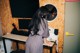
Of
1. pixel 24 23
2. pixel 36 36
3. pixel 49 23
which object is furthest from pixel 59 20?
pixel 24 23

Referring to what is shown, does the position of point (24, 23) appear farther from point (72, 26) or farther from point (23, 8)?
point (72, 26)

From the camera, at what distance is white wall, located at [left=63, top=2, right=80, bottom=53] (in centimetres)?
283

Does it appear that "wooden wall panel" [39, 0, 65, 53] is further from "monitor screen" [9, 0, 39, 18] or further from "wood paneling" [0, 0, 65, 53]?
"monitor screen" [9, 0, 39, 18]

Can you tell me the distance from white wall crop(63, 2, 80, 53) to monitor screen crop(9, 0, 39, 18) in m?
0.86

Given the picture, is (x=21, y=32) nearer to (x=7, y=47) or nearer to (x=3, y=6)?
(x=7, y=47)

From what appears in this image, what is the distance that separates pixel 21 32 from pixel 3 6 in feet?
3.33

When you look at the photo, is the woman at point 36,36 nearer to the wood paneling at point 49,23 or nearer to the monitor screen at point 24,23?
the wood paneling at point 49,23

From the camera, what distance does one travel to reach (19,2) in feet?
11.2

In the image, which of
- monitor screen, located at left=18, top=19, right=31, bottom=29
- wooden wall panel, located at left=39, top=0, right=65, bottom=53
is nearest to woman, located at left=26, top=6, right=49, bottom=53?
wooden wall panel, located at left=39, top=0, right=65, bottom=53

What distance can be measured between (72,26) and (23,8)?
146 cm

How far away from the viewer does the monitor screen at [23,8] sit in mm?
3248

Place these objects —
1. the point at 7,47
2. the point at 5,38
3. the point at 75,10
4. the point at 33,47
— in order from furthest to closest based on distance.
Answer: the point at 7,47
the point at 5,38
the point at 75,10
the point at 33,47

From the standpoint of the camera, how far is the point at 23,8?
3.43 meters

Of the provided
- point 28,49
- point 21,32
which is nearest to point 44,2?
point 21,32
